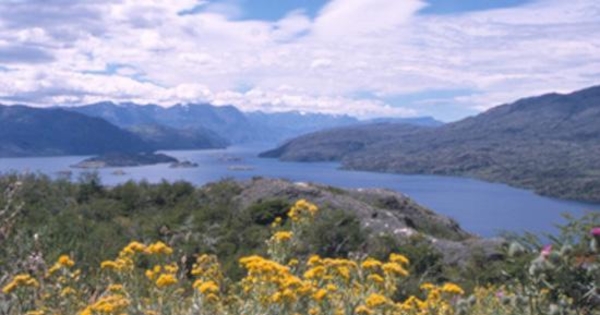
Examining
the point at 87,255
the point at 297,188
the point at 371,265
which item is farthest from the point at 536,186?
the point at 371,265

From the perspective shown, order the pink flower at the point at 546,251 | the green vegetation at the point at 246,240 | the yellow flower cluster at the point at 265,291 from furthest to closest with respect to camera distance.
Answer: the yellow flower cluster at the point at 265,291 < the green vegetation at the point at 246,240 < the pink flower at the point at 546,251

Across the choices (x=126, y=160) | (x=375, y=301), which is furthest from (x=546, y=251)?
(x=126, y=160)

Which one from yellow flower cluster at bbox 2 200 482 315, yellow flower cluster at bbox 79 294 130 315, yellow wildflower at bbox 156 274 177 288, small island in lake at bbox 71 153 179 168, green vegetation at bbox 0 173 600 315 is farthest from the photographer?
small island in lake at bbox 71 153 179 168

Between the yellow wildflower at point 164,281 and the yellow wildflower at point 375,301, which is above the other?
the yellow wildflower at point 164,281

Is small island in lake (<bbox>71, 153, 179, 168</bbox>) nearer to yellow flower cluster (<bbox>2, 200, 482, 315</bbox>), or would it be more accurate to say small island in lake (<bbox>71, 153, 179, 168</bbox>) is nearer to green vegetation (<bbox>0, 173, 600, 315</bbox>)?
green vegetation (<bbox>0, 173, 600, 315</bbox>)

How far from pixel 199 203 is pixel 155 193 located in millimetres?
2546

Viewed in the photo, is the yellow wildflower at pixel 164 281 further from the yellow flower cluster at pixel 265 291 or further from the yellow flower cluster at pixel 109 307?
the yellow flower cluster at pixel 109 307

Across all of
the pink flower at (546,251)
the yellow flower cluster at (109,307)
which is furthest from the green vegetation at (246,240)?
the yellow flower cluster at (109,307)

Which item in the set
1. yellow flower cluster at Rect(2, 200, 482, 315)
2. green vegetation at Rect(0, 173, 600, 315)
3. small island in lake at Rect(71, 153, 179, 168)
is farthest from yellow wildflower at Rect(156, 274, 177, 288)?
small island in lake at Rect(71, 153, 179, 168)

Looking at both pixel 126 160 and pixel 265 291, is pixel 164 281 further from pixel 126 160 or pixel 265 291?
pixel 126 160

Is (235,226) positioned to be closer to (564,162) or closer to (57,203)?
(57,203)

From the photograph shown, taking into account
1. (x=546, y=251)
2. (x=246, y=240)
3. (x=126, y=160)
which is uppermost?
(x=546, y=251)

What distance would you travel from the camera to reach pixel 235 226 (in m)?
24.5

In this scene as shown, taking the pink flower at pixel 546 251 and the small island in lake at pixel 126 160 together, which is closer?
the pink flower at pixel 546 251
